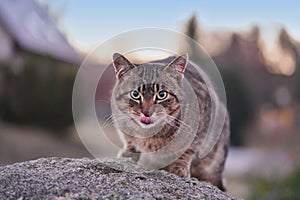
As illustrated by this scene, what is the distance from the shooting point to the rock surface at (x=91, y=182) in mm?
1894

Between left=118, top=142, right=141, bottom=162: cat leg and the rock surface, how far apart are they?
0.31 m

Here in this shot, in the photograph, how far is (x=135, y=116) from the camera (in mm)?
2377

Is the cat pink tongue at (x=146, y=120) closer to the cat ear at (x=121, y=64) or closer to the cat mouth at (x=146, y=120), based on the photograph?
the cat mouth at (x=146, y=120)

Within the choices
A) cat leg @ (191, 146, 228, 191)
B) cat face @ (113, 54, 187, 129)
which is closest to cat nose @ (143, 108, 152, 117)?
cat face @ (113, 54, 187, 129)

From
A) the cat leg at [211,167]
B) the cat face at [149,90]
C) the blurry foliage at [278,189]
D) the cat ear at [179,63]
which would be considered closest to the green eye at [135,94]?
the cat face at [149,90]

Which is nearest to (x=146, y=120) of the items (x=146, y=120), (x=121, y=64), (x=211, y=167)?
(x=146, y=120)

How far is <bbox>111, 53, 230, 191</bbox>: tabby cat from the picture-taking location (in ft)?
7.68

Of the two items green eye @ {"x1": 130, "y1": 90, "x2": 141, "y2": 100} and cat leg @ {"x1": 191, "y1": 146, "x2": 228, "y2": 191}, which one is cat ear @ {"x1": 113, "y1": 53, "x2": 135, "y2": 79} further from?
cat leg @ {"x1": 191, "y1": 146, "x2": 228, "y2": 191}

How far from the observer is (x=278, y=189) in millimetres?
6184

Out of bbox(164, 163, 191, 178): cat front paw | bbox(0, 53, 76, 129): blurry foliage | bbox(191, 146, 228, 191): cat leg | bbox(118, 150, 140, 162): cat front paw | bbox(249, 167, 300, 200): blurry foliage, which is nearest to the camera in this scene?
bbox(164, 163, 191, 178): cat front paw

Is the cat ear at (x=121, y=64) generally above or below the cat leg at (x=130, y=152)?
above

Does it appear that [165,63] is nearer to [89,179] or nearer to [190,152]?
[190,152]

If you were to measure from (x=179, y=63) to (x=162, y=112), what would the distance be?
0.20 meters

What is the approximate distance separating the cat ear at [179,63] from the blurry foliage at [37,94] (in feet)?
29.0
